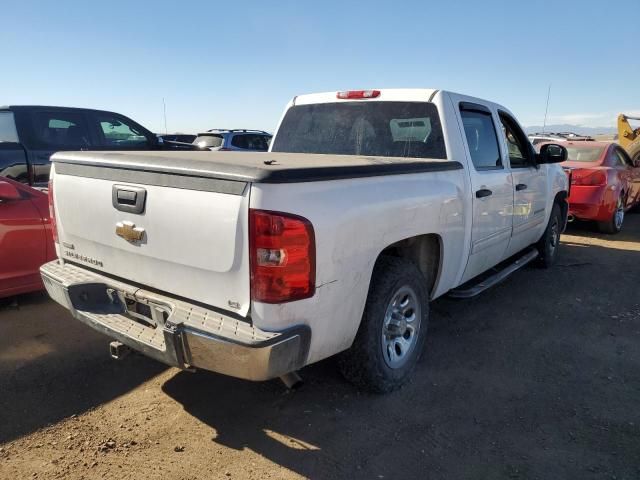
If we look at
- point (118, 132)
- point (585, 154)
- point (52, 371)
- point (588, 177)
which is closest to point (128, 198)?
point (52, 371)

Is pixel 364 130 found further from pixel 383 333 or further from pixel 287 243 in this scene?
pixel 287 243

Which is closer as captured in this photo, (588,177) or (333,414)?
(333,414)

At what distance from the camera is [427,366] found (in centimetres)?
359

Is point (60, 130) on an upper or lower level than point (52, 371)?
upper

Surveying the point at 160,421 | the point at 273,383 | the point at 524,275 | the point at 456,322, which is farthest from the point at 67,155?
the point at 524,275

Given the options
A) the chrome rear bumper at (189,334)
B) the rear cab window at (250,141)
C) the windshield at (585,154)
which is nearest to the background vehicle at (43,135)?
the chrome rear bumper at (189,334)

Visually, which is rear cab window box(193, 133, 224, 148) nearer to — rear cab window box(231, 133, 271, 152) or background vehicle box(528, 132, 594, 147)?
rear cab window box(231, 133, 271, 152)

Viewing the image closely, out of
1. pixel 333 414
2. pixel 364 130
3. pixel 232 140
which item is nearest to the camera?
pixel 333 414

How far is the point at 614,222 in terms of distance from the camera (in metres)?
8.47

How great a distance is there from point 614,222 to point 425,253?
651cm

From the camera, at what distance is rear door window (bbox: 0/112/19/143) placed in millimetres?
6789

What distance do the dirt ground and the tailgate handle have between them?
1229mm

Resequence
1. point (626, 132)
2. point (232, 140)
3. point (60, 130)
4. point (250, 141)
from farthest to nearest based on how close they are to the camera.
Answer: point (626, 132), point (250, 141), point (232, 140), point (60, 130)

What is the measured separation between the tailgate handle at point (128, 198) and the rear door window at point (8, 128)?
5116 millimetres
